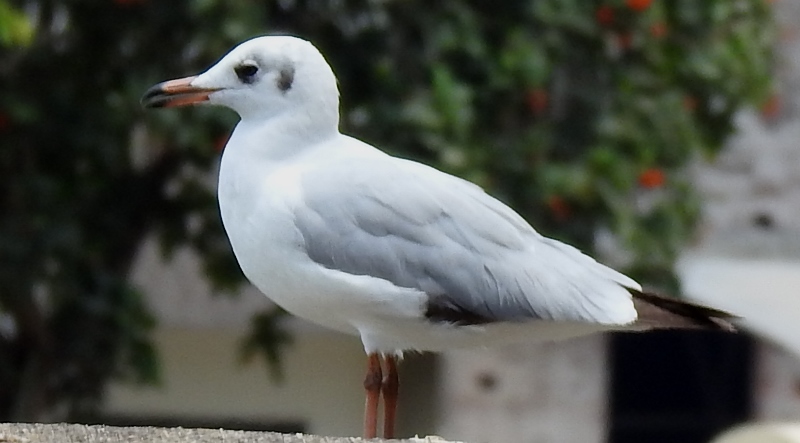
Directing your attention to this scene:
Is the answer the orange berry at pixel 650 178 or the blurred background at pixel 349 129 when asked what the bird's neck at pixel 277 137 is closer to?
the blurred background at pixel 349 129

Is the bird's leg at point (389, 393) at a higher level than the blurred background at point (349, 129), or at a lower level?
lower

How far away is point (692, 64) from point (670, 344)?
1.72m

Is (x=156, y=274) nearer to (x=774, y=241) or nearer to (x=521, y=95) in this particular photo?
(x=521, y=95)

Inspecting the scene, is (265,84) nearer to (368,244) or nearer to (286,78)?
(286,78)

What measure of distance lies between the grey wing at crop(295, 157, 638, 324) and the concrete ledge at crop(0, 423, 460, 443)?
20 cm

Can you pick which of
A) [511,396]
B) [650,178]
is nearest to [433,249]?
[650,178]

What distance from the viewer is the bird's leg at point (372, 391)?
1.60m

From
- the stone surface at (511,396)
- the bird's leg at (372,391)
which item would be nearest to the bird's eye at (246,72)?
the bird's leg at (372,391)

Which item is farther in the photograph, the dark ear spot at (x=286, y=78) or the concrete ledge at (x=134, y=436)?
the dark ear spot at (x=286, y=78)

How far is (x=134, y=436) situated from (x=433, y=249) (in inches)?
16.1

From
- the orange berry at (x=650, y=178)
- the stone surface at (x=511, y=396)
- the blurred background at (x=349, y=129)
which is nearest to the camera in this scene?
the blurred background at (x=349, y=129)

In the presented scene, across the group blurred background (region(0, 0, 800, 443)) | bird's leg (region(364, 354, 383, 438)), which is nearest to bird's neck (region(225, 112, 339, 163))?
bird's leg (region(364, 354, 383, 438))

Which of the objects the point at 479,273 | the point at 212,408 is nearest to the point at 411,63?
the point at 479,273

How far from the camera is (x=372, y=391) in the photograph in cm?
161
